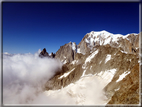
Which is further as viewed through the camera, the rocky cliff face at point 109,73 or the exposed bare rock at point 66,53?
the exposed bare rock at point 66,53

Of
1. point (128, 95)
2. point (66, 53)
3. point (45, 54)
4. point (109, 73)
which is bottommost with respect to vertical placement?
point (109, 73)

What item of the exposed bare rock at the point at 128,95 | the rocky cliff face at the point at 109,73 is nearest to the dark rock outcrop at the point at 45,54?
the rocky cliff face at the point at 109,73

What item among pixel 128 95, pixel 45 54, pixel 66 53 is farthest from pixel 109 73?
pixel 45 54

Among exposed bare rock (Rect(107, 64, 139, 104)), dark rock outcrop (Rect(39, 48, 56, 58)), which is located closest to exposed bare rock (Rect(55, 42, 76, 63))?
dark rock outcrop (Rect(39, 48, 56, 58))

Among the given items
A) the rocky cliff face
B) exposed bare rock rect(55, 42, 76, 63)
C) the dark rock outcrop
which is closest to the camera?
the rocky cliff face

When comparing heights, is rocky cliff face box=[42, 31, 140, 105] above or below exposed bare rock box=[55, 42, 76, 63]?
below

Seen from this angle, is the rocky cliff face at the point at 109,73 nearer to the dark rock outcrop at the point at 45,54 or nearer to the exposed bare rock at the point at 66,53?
the exposed bare rock at the point at 66,53

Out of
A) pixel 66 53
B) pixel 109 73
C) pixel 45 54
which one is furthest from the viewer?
pixel 45 54

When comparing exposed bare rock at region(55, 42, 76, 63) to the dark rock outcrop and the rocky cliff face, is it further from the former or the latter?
the rocky cliff face

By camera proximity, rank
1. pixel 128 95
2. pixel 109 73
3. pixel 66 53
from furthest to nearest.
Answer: pixel 66 53 < pixel 109 73 < pixel 128 95

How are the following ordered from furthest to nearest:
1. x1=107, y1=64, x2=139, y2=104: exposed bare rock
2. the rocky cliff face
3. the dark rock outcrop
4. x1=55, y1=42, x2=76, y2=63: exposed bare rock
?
the dark rock outcrop → x1=55, y1=42, x2=76, y2=63: exposed bare rock → the rocky cliff face → x1=107, y1=64, x2=139, y2=104: exposed bare rock

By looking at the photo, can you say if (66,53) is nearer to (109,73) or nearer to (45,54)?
(45,54)

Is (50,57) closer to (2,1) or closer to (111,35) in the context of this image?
(111,35)
